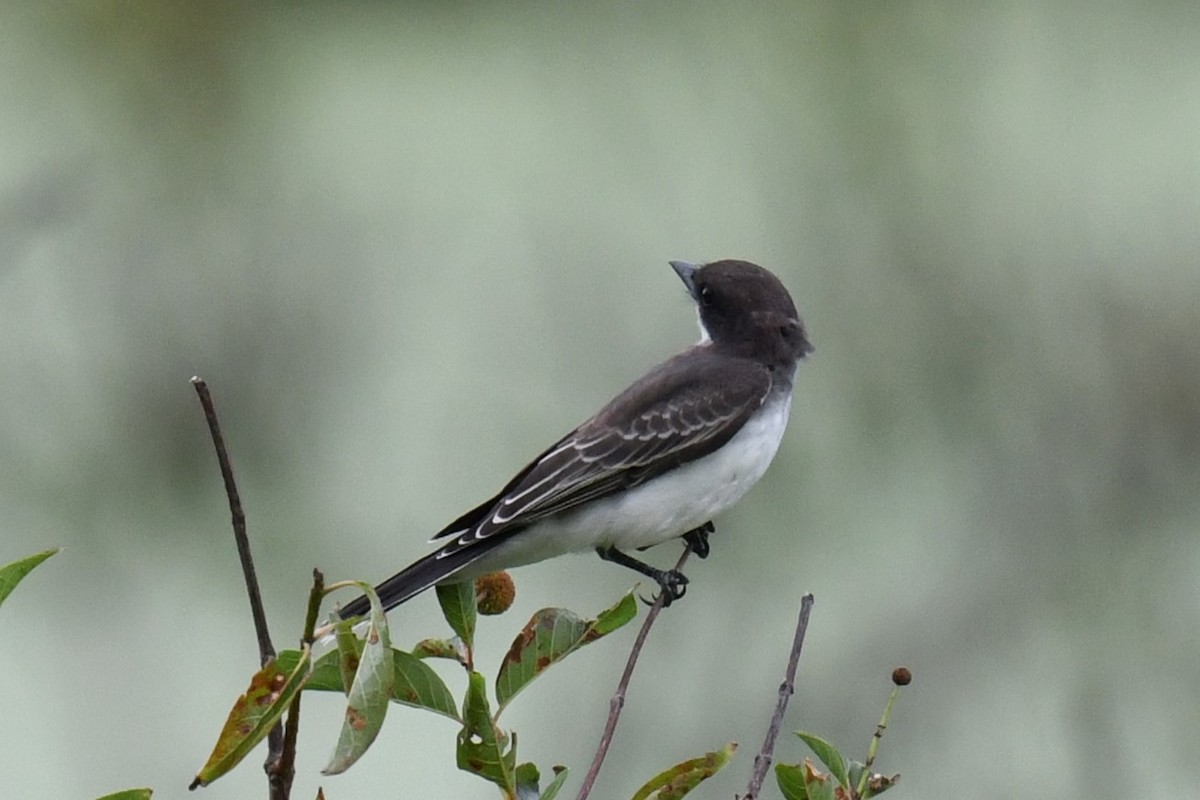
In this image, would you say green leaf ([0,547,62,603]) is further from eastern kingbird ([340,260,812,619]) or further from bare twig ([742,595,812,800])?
eastern kingbird ([340,260,812,619])

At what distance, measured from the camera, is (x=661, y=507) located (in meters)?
3.95

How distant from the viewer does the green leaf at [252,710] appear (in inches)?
68.1

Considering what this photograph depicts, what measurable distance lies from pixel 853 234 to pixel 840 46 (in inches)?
36.8

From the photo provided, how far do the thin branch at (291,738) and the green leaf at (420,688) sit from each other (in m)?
0.32

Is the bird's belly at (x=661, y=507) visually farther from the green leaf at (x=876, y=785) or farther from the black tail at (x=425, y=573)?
the green leaf at (x=876, y=785)

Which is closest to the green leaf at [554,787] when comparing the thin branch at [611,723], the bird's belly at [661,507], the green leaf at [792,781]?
the thin branch at [611,723]

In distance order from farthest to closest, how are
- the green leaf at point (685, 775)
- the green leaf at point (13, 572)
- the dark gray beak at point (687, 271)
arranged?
the dark gray beak at point (687, 271)
the green leaf at point (685, 775)
the green leaf at point (13, 572)

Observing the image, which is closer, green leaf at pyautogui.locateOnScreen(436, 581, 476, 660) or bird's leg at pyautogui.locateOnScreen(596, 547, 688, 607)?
green leaf at pyautogui.locateOnScreen(436, 581, 476, 660)

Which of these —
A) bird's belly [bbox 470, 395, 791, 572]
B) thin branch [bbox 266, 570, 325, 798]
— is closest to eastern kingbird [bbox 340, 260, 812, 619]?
bird's belly [bbox 470, 395, 791, 572]

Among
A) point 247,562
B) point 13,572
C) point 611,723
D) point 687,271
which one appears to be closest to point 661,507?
point 687,271

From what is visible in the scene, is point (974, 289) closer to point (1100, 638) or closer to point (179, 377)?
point (1100, 638)

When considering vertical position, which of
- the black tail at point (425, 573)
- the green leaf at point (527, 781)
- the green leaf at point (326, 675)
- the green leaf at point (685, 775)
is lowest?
the green leaf at point (685, 775)

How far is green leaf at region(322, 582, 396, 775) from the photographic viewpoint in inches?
69.9

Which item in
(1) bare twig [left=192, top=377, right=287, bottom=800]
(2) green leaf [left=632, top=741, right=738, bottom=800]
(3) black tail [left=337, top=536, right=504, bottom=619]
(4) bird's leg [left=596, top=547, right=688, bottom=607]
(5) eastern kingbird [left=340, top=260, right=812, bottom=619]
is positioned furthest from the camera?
(5) eastern kingbird [left=340, top=260, right=812, bottom=619]
